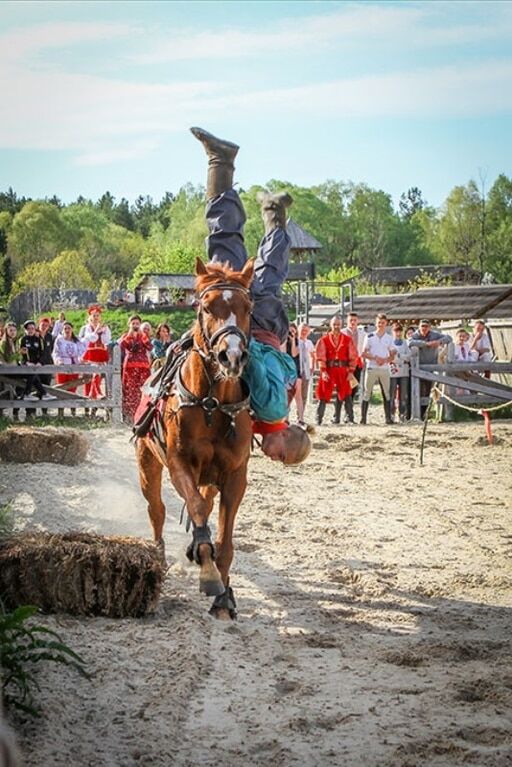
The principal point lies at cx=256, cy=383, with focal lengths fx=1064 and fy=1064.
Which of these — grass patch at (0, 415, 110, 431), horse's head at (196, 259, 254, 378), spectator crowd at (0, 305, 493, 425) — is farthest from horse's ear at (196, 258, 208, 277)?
spectator crowd at (0, 305, 493, 425)

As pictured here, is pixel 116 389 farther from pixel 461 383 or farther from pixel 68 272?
pixel 68 272

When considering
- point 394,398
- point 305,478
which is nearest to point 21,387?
point 394,398

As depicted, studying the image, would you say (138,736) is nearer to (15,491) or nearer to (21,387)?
(15,491)

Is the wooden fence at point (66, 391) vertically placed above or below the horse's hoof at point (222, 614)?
above

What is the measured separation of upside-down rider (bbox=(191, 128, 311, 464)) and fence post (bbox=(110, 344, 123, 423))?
12.1m

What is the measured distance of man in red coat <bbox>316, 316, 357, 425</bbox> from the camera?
20422 mm

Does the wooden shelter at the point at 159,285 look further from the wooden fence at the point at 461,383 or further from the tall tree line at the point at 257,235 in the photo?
the wooden fence at the point at 461,383

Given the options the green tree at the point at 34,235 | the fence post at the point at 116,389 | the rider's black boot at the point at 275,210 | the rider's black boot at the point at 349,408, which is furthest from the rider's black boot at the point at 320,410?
the green tree at the point at 34,235

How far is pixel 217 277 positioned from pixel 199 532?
160 centimetres

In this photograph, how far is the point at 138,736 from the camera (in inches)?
175

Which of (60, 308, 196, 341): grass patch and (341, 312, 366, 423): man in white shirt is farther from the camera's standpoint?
(60, 308, 196, 341): grass patch

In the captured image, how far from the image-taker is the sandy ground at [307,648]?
4.39m

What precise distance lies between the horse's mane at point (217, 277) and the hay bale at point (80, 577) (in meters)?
1.70

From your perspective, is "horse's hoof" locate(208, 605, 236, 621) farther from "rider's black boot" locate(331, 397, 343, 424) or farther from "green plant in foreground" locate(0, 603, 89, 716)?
"rider's black boot" locate(331, 397, 343, 424)
